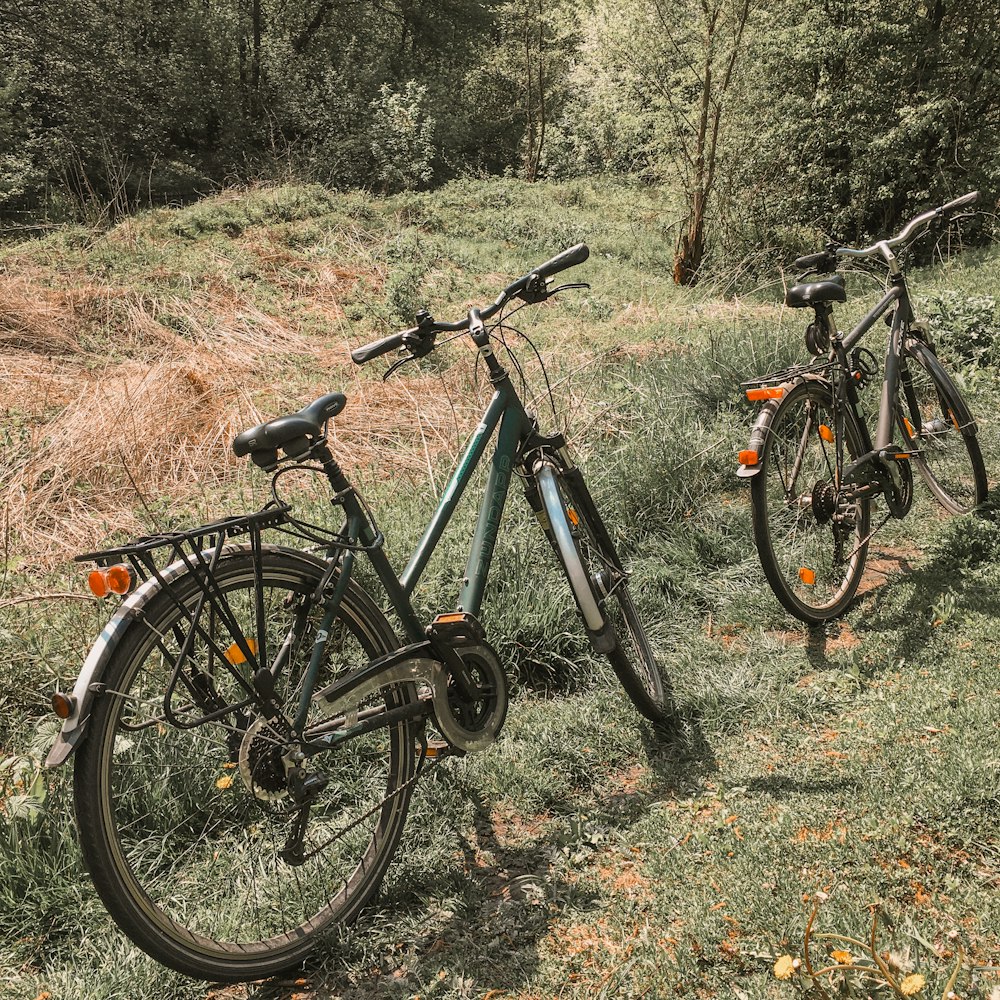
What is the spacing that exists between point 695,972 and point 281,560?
4.36ft

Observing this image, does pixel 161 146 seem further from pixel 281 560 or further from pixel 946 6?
pixel 281 560

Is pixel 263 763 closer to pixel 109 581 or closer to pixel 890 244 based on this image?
pixel 109 581

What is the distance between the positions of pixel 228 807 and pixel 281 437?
48.1 inches

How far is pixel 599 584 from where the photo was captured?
2676 mm

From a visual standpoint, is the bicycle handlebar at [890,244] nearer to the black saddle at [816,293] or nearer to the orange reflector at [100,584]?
the black saddle at [816,293]

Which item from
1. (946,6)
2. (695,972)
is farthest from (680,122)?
(695,972)

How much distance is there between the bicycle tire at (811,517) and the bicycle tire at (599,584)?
1.93 feet

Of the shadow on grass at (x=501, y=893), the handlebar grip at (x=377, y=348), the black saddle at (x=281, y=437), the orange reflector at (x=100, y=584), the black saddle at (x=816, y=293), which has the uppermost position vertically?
the handlebar grip at (x=377, y=348)

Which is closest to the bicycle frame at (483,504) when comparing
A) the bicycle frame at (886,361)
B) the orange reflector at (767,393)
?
the orange reflector at (767,393)

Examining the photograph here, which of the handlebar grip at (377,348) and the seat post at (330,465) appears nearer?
the seat post at (330,465)

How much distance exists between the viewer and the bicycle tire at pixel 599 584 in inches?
101

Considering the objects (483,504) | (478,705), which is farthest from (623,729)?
(483,504)

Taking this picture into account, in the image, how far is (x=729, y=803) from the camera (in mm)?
2449

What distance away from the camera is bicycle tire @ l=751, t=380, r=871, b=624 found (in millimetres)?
3246
